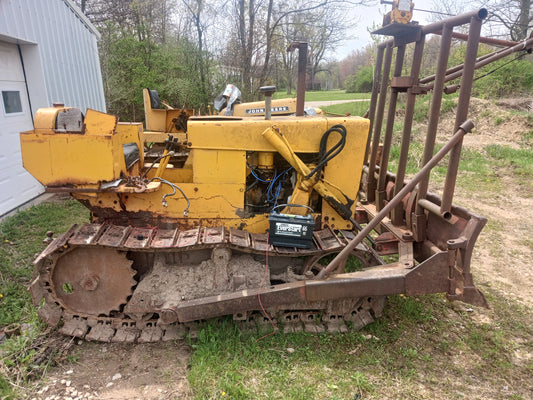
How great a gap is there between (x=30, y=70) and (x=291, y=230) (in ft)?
22.8

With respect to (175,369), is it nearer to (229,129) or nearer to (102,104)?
(229,129)

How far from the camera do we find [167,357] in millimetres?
3354

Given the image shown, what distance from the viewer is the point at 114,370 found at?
3209mm

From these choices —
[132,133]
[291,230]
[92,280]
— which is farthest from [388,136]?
[92,280]

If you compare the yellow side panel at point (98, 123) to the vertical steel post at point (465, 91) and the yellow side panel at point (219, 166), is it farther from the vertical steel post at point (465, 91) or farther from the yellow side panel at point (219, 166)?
the vertical steel post at point (465, 91)

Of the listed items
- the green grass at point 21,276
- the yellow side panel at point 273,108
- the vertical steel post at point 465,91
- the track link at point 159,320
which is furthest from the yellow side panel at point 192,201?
the yellow side panel at point 273,108

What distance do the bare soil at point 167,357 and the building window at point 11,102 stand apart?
17.4 feet

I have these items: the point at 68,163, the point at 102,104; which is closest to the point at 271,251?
the point at 68,163

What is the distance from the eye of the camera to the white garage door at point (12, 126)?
21.9ft

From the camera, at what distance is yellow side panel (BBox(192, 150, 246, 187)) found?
142 inches

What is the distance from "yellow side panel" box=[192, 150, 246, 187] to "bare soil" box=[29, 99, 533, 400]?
160 cm

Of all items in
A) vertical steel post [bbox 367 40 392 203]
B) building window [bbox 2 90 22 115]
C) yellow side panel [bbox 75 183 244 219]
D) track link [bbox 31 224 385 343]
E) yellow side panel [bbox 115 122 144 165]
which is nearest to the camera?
track link [bbox 31 224 385 343]

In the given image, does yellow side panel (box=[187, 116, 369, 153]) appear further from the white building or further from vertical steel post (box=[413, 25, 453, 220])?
the white building

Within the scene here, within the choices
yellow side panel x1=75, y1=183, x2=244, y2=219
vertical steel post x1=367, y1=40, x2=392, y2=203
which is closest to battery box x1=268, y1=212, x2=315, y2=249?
yellow side panel x1=75, y1=183, x2=244, y2=219
